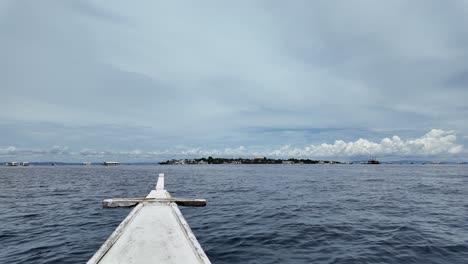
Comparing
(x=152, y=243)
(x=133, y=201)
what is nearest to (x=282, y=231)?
(x=133, y=201)

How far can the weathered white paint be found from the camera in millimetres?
5234

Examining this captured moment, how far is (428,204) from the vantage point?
2028 centimetres

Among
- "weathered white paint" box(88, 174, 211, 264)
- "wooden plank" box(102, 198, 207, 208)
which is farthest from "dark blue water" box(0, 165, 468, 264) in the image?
"weathered white paint" box(88, 174, 211, 264)

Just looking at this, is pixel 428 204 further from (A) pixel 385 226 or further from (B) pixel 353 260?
(B) pixel 353 260

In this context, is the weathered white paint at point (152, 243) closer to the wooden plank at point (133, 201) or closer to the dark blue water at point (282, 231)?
the dark blue water at point (282, 231)

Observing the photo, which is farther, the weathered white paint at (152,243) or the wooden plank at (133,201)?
the wooden plank at (133,201)

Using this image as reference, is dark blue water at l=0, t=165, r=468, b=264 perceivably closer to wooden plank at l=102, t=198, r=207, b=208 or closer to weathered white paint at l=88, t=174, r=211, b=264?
wooden plank at l=102, t=198, r=207, b=208

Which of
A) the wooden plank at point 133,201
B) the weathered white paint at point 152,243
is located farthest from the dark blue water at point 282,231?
the weathered white paint at point 152,243

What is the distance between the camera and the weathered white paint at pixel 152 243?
523 centimetres

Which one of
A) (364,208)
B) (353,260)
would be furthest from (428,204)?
(353,260)

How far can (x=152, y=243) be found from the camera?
20.1 ft

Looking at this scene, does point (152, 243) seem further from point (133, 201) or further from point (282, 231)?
point (282, 231)

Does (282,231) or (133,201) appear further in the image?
(282,231)

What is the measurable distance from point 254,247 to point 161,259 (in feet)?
19.6
